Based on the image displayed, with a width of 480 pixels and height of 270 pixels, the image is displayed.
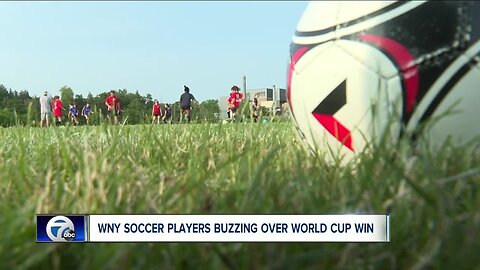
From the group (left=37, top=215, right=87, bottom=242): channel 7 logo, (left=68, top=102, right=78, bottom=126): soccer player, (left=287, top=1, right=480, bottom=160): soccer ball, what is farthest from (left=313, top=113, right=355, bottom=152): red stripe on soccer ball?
(left=68, top=102, right=78, bottom=126): soccer player

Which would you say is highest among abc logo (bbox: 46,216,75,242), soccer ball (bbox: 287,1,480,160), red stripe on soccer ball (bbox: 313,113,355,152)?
soccer ball (bbox: 287,1,480,160)

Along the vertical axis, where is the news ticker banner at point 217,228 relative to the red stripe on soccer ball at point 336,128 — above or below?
below

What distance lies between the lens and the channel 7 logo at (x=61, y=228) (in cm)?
121

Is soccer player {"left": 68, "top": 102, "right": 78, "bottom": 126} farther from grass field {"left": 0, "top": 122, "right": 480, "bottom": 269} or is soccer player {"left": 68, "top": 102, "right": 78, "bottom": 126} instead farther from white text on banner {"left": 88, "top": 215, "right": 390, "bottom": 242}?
white text on banner {"left": 88, "top": 215, "right": 390, "bottom": 242}

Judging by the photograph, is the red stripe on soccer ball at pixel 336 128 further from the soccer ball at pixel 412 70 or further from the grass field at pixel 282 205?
the grass field at pixel 282 205

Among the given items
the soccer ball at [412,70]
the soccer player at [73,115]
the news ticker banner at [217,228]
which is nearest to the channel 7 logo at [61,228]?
the news ticker banner at [217,228]

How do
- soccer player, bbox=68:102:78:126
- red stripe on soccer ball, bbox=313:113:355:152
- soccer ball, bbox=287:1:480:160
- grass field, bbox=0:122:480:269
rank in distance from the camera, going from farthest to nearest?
soccer player, bbox=68:102:78:126 → red stripe on soccer ball, bbox=313:113:355:152 → soccer ball, bbox=287:1:480:160 → grass field, bbox=0:122:480:269

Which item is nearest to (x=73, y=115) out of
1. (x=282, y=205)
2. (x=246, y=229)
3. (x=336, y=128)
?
(x=336, y=128)

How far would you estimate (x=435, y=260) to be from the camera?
3.31 ft

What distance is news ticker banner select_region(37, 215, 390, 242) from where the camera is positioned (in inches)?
45.9

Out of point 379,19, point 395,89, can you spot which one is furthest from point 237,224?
point 379,19

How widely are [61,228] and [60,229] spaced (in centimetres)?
1

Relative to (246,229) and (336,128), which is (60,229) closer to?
(246,229)

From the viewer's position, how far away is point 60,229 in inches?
48.0
